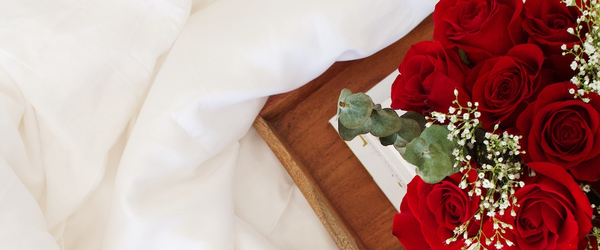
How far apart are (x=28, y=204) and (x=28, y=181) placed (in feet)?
0.18

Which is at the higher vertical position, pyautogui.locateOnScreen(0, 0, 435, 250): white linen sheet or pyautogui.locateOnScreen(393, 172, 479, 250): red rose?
pyautogui.locateOnScreen(0, 0, 435, 250): white linen sheet

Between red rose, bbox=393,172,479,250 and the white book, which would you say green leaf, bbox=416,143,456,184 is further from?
the white book

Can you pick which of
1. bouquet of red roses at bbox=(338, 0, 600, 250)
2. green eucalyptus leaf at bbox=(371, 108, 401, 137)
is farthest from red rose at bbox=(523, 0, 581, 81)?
green eucalyptus leaf at bbox=(371, 108, 401, 137)

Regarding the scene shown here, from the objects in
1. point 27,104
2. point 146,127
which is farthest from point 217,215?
point 27,104

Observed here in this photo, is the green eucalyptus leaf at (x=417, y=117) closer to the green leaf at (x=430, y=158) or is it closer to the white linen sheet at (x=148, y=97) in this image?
the green leaf at (x=430, y=158)

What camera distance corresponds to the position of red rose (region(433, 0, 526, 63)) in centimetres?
32

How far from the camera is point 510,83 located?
1.01 feet

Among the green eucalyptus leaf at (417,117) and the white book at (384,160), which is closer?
the green eucalyptus leaf at (417,117)

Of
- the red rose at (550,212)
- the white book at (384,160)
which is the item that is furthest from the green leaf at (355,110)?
the white book at (384,160)

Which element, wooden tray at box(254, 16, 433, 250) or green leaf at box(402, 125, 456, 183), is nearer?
green leaf at box(402, 125, 456, 183)

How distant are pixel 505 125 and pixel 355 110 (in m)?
0.11

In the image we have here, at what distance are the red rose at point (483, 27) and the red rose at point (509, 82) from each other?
1 centimetres

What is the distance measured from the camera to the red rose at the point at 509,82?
0.30 metres

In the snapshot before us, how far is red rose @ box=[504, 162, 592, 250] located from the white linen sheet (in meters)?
0.33
